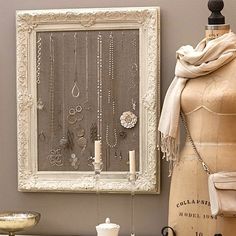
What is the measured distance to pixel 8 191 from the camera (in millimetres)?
3230

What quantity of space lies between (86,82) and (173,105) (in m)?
0.54

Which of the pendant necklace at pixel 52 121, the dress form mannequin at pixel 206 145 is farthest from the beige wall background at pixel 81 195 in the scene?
the dress form mannequin at pixel 206 145

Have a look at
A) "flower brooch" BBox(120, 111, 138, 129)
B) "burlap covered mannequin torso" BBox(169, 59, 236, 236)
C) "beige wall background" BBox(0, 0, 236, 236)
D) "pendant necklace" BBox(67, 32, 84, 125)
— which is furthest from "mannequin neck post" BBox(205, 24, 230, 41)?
"pendant necklace" BBox(67, 32, 84, 125)

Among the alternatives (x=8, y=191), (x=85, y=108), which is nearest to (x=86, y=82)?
(x=85, y=108)

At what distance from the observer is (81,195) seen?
125 inches

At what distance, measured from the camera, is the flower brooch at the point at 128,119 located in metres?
3.06

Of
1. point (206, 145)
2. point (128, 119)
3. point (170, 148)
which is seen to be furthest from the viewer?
point (128, 119)

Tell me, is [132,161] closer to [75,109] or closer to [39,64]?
[75,109]

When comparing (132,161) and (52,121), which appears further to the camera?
(52,121)

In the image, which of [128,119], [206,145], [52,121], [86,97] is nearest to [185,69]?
[206,145]

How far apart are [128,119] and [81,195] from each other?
43 cm

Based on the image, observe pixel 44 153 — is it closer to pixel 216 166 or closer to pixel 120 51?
pixel 120 51

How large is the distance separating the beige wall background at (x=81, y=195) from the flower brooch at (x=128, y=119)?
0.18 metres

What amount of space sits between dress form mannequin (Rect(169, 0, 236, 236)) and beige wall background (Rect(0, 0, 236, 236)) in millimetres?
274
